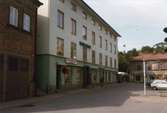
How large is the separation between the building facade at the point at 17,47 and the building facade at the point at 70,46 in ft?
13.9

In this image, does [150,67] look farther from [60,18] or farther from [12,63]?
[12,63]

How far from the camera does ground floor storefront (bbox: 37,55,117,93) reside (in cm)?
3316

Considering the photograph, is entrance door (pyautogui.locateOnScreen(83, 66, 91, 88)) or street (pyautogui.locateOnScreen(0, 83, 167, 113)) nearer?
street (pyautogui.locateOnScreen(0, 83, 167, 113))

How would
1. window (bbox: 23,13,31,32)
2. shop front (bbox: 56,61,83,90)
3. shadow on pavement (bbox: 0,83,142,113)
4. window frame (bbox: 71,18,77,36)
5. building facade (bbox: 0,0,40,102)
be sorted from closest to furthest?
shadow on pavement (bbox: 0,83,142,113) → building facade (bbox: 0,0,40,102) → window (bbox: 23,13,31,32) → shop front (bbox: 56,61,83,90) → window frame (bbox: 71,18,77,36)

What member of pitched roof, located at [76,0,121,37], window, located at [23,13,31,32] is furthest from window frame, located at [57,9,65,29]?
window, located at [23,13,31,32]

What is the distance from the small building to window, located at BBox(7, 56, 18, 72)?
60292 mm

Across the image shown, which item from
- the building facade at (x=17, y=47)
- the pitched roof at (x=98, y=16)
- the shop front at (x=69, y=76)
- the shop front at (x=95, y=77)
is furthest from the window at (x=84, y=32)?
the building facade at (x=17, y=47)

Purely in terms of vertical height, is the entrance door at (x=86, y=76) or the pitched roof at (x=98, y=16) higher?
the pitched roof at (x=98, y=16)

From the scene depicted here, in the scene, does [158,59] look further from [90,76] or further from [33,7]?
[33,7]

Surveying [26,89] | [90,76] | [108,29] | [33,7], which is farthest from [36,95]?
[108,29]

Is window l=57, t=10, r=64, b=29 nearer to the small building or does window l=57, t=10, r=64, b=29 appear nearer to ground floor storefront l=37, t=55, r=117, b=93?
ground floor storefront l=37, t=55, r=117, b=93

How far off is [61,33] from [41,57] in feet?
15.4

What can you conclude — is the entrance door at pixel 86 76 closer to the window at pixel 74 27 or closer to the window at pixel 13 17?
the window at pixel 74 27

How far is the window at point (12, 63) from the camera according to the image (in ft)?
81.5
